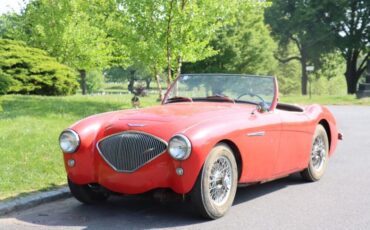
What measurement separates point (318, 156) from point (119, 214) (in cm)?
317

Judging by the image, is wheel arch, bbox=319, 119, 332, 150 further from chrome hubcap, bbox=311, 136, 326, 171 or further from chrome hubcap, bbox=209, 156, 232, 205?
chrome hubcap, bbox=209, 156, 232, 205

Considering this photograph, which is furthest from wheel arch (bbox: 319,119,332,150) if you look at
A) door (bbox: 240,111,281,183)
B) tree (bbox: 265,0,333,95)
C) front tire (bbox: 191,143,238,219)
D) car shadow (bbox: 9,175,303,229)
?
tree (bbox: 265,0,333,95)

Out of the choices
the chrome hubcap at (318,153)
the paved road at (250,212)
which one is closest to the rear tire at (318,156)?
the chrome hubcap at (318,153)

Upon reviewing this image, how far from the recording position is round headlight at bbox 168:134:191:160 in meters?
5.09

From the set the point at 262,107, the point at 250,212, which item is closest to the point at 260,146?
the point at 262,107

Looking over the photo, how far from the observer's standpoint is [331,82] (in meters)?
91.8

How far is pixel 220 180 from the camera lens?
18.0 feet

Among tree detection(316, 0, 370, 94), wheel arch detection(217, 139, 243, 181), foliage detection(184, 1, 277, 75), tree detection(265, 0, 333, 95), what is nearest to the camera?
wheel arch detection(217, 139, 243, 181)

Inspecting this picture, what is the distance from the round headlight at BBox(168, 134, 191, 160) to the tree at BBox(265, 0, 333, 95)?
4250 centimetres

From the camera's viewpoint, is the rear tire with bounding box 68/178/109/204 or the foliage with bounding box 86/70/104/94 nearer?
the rear tire with bounding box 68/178/109/204

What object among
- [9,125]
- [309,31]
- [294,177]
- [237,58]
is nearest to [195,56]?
[9,125]

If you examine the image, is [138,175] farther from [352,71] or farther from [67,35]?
[352,71]

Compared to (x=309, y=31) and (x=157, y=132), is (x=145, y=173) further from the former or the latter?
(x=309, y=31)

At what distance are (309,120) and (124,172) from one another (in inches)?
114
